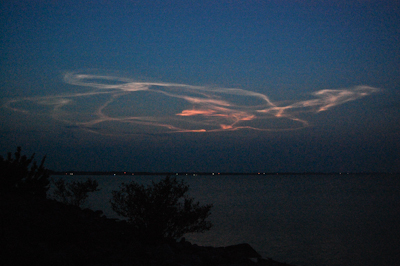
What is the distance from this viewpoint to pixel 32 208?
492 inches

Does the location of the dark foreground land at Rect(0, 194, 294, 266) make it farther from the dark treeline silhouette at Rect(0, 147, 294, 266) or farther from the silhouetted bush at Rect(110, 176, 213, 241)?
the silhouetted bush at Rect(110, 176, 213, 241)

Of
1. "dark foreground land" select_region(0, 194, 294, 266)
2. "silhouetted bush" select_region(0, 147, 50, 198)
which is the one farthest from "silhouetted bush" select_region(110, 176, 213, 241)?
"silhouetted bush" select_region(0, 147, 50, 198)

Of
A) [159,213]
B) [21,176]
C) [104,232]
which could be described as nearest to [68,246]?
[104,232]

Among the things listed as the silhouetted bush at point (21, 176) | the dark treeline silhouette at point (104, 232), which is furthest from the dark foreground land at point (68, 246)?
the silhouetted bush at point (21, 176)

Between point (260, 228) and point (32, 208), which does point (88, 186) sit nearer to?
point (32, 208)

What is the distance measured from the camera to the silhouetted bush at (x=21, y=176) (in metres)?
16.3

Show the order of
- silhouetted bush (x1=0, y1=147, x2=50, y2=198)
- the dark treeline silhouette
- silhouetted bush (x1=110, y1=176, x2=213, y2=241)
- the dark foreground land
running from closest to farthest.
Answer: the dark foreground land, the dark treeline silhouette, silhouetted bush (x1=110, y1=176, x2=213, y2=241), silhouetted bush (x1=0, y1=147, x2=50, y2=198)

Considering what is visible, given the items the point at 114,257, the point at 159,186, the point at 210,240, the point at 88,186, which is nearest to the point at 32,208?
the point at 159,186

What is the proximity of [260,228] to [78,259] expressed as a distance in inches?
928

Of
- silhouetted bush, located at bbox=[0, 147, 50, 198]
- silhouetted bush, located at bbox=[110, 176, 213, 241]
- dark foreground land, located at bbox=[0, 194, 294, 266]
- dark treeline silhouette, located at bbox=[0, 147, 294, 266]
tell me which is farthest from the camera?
silhouetted bush, located at bbox=[0, 147, 50, 198]

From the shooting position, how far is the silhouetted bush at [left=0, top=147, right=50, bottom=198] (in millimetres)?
16266

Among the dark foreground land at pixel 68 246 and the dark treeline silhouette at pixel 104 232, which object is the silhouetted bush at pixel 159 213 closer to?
the dark treeline silhouette at pixel 104 232

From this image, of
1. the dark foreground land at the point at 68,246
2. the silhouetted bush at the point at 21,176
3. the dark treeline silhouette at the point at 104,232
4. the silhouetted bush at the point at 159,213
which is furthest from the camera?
the silhouetted bush at the point at 21,176

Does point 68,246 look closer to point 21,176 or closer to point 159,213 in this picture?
point 159,213
